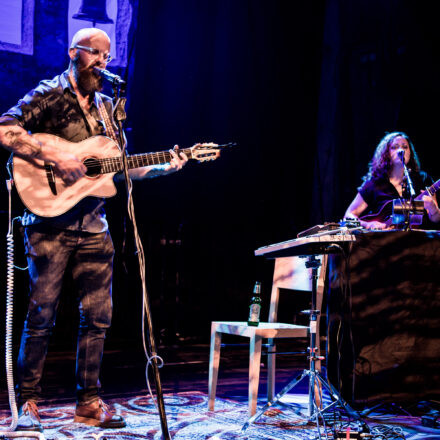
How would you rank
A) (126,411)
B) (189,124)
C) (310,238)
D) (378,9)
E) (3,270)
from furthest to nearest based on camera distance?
(378,9) → (189,124) → (3,270) → (126,411) → (310,238)

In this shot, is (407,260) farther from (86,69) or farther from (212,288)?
(212,288)

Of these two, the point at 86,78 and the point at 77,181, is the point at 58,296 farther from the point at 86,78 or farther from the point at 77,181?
the point at 86,78

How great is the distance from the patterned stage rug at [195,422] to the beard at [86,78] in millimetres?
1763

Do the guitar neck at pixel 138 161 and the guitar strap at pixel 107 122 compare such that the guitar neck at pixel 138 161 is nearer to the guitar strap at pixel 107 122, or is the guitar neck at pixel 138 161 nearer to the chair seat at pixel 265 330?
the guitar strap at pixel 107 122

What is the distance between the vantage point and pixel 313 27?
6.82 m

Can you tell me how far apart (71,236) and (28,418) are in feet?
3.00

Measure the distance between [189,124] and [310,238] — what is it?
132 inches

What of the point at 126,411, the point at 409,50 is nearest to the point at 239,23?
the point at 409,50

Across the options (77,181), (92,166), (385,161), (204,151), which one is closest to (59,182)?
(77,181)

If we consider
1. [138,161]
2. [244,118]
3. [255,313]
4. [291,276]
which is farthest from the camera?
[244,118]

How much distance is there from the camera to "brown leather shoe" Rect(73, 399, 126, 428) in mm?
2939

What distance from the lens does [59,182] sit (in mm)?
2953

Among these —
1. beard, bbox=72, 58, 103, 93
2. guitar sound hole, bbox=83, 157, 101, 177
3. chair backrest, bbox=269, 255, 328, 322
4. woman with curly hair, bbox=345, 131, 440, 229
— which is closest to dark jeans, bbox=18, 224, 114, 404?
guitar sound hole, bbox=83, 157, 101, 177

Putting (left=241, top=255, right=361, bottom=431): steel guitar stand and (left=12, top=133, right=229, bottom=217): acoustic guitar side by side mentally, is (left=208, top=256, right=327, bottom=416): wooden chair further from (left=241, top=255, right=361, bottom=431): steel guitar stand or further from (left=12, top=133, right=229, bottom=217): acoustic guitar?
(left=12, top=133, right=229, bottom=217): acoustic guitar
